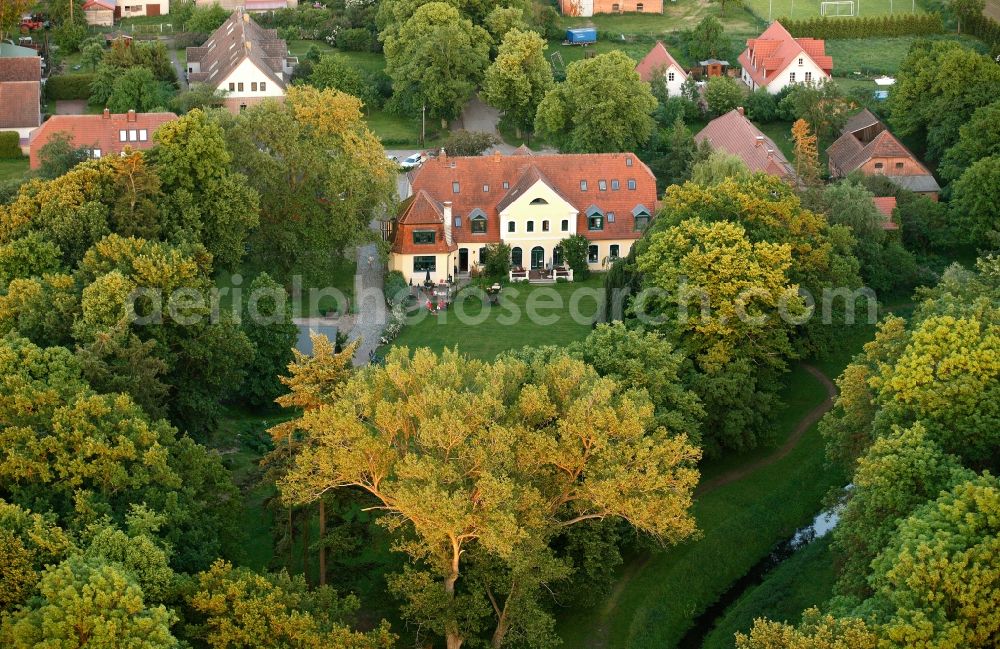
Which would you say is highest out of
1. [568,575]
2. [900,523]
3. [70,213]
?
[70,213]

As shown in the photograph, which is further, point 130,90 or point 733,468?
point 130,90

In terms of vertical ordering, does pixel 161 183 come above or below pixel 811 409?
above

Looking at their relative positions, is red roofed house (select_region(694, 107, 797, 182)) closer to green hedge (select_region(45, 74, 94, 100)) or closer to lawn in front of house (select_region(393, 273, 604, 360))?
lawn in front of house (select_region(393, 273, 604, 360))

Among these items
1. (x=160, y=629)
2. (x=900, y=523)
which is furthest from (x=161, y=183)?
(x=900, y=523)

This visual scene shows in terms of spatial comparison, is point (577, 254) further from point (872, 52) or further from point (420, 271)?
point (872, 52)

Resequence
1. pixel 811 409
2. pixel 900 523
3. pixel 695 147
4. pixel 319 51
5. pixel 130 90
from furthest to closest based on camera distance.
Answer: pixel 319 51 < pixel 130 90 < pixel 695 147 < pixel 811 409 < pixel 900 523

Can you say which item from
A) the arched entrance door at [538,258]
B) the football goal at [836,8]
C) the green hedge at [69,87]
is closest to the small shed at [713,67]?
the football goal at [836,8]

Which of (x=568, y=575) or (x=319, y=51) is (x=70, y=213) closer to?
(x=568, y=575)

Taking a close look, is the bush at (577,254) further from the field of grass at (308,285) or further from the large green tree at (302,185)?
the field of grass at (308,285)
